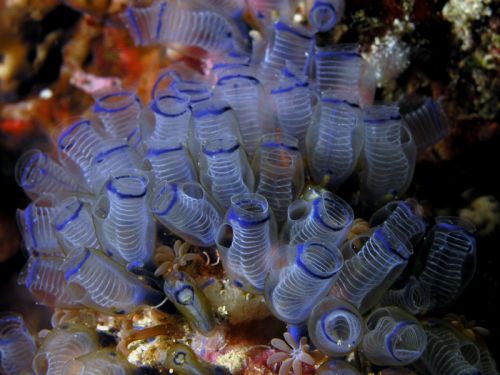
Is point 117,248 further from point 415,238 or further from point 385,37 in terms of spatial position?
point 385,37

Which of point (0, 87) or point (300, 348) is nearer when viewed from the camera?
point (300, 348)

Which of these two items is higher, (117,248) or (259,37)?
(259,37)

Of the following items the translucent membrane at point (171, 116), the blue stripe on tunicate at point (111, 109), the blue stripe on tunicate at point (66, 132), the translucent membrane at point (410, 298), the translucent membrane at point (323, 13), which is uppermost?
the translucent membrane at point (323, 13)

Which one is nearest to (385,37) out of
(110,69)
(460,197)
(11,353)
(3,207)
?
(460,197)

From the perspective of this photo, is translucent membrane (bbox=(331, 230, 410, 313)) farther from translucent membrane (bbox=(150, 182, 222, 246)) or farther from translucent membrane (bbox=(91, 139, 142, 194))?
translucent membrane (bbox=(91, 139, 142, 194))

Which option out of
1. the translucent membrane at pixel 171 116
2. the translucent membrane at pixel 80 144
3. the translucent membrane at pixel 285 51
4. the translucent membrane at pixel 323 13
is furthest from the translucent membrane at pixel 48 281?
the translucent membrane at pixel 323 13

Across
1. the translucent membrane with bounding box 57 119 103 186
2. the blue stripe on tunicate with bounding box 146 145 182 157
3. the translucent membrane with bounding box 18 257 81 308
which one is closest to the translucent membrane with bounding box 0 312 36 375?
the translucent membrane with bounding box 18 257 81 308

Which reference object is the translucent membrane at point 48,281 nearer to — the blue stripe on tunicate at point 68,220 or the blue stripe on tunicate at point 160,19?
the blue stripe on tunicate at point 68,220

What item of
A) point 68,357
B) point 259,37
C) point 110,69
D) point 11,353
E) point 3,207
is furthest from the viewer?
point 3,207
